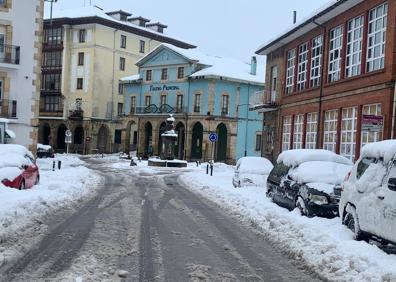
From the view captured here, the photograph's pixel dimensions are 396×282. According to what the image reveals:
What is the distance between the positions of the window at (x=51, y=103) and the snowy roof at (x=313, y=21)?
39971 mm

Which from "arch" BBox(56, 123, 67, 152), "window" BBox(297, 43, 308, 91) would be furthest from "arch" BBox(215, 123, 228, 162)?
"window" BBox(297, 43, 308, 91)

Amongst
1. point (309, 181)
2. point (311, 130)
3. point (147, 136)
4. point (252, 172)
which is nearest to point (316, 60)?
Answer: point (311, 130)

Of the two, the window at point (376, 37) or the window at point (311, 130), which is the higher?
the window at point (376, 37)

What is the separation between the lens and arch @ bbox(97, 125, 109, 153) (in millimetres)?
66512

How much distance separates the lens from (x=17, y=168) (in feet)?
53.2

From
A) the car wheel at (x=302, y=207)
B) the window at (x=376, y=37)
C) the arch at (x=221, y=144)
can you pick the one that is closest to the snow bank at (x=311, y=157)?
the car wheel at (x=302, y=207)

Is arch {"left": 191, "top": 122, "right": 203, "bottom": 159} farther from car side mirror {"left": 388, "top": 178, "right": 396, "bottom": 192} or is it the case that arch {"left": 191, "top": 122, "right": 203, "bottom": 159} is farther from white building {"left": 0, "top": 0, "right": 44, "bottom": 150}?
car side mirror {"left": 388, "top": 178, "right": 396, "bottom": 192}

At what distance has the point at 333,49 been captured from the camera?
25500mm

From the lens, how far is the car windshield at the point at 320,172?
13.3 meters

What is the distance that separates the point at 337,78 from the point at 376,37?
3.77 m

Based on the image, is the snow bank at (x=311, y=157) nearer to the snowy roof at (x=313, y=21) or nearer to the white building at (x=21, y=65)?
the snowy roof at (x=313, y=21)

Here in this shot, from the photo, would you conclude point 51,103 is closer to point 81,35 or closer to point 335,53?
point 81,35

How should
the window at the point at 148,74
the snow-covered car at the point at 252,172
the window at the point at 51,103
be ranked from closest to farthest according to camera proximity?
the snow-covered car at the point at 252,172
the window at the point at 148,74
the window at the point at 51,103

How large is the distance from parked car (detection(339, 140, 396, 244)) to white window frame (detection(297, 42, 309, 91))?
1891cm
